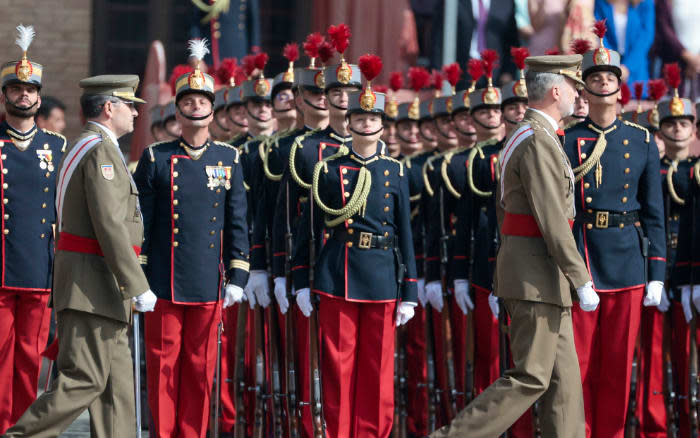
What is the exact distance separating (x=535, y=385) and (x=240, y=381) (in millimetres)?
2211

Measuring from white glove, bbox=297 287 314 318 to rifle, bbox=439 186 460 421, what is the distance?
1284 mm

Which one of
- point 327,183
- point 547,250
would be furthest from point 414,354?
point 547,250

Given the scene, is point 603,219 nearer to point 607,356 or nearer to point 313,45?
point 607,356

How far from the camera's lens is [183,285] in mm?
6953

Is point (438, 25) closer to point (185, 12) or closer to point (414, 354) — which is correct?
point (185, 12)

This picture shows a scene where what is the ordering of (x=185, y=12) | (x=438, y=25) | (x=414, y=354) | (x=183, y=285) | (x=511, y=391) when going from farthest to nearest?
(x=185, y=12) → (x=438, y=25) → (x=414, y=354) → (x=183, y=285) → (x=511, y=391)

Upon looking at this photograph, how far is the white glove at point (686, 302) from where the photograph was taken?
305 inches

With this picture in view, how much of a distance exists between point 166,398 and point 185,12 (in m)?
8.41

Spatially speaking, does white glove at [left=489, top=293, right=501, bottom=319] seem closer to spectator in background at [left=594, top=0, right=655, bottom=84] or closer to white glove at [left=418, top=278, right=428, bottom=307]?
white glove at [left=418, top=278, right=428, bottom=307]

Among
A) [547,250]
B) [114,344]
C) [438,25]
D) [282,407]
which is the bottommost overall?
[282,407]

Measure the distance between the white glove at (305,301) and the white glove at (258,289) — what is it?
583 millimetres

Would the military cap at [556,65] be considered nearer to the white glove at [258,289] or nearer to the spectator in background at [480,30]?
the white glove at [258,289]

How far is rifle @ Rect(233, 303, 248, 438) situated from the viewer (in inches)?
300

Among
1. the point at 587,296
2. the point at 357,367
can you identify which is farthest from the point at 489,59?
the point at 587,296
